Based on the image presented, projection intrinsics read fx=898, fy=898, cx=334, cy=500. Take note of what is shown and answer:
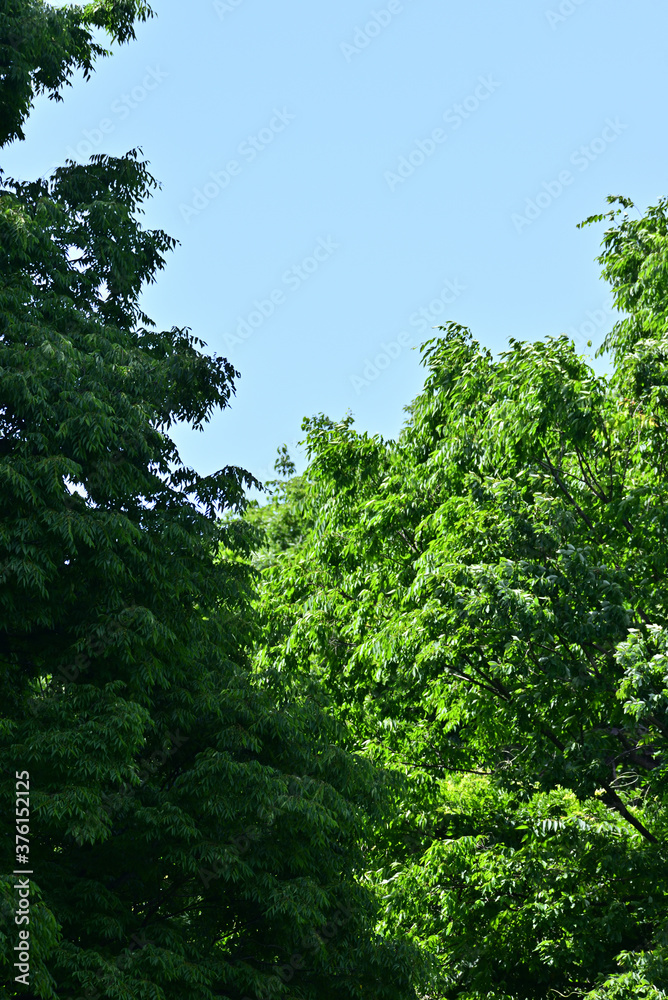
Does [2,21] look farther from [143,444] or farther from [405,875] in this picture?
[405,875]

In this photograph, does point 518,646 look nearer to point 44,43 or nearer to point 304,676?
point 304,676

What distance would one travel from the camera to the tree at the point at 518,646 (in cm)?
1062

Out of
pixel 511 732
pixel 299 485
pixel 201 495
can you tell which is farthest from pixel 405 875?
pixel 299 485

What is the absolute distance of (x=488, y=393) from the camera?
12070 mm

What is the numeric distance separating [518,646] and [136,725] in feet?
15.4

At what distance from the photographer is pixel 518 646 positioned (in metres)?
10.8

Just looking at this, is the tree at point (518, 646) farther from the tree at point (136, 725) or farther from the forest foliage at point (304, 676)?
the tree at point (136, 725)

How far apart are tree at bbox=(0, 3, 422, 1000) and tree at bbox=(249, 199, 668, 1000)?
2.11 metres

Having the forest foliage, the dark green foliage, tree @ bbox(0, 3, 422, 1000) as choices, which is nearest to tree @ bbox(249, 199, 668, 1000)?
the forest foliage

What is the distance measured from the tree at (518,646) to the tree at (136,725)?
2113 mm

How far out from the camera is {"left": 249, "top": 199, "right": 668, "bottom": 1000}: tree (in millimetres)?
10617

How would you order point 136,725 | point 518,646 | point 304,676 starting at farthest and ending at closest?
point 304,676, point 518,646, point 136,725

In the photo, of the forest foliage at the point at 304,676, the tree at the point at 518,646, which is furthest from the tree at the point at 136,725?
the tree at the point at 518,646

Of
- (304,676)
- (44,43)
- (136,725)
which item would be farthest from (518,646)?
(44,43)
